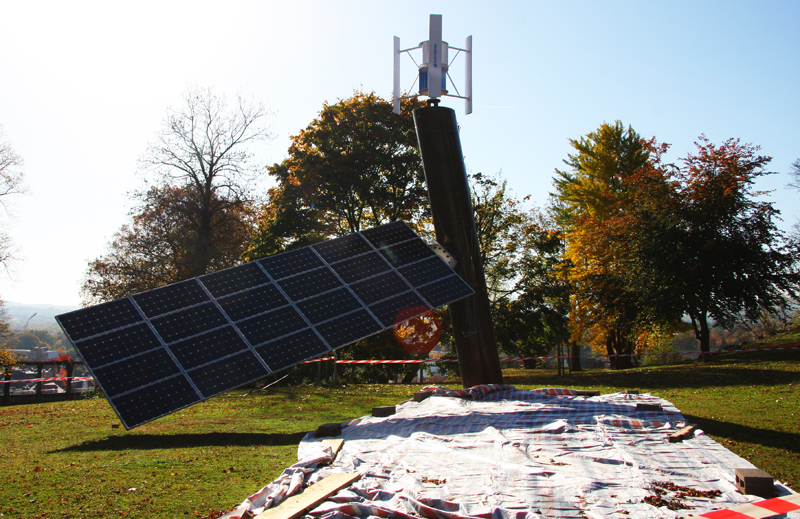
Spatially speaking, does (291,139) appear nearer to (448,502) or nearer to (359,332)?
(359,332)

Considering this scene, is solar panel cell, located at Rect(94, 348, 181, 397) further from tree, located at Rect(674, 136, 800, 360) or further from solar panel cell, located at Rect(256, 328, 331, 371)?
tree, located at Rect(674, 136, 800, 360)

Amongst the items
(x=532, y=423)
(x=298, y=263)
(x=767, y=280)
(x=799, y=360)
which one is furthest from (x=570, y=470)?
(x=767, y=280)

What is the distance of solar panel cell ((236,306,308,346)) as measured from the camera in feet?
28.3

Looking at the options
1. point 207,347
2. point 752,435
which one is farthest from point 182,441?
point 752,435

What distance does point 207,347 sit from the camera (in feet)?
27.0

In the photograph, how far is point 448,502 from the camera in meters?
5.05

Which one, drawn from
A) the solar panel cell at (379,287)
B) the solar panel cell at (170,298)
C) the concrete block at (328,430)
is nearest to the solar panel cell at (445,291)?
the solar panel cell at (379,287)

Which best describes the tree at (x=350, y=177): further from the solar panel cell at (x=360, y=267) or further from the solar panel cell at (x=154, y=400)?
the solar panel cell at (x=154, y=400)

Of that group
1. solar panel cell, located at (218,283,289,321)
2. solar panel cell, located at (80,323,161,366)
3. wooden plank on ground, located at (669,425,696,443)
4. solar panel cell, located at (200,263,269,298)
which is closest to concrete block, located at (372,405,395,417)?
solar panel cell, located at (218,283,289,321)

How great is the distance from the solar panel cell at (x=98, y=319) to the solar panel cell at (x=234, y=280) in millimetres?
1316

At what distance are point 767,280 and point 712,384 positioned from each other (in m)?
11.4

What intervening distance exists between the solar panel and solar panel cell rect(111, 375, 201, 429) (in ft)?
0.04

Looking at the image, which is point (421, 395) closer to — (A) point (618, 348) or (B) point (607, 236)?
(B) point (607, 236)

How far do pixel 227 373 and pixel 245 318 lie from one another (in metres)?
1.25
